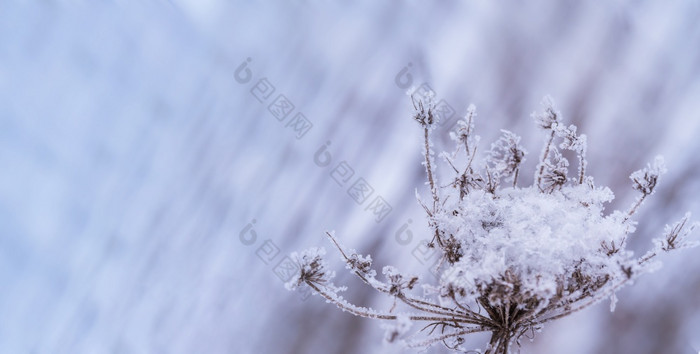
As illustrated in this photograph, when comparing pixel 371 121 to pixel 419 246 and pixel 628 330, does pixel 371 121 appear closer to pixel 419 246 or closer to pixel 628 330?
pixel 419 246

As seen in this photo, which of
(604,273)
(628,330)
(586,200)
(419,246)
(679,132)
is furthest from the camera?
(628,330)

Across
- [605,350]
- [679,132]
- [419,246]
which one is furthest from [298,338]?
[679,132]

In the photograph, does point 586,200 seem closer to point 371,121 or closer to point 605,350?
point 371,121

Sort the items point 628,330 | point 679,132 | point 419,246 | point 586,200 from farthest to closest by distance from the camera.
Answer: point 628,330 < point 679,132 < point 419,246 < point 586,200

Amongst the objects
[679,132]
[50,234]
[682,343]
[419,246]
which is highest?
[679,132]

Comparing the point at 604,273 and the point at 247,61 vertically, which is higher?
the point at 247,61

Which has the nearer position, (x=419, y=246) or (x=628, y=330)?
(x=419, y=246)
